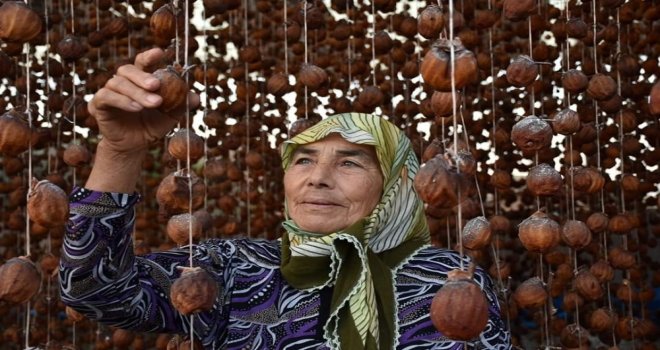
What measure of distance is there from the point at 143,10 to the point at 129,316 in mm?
1847

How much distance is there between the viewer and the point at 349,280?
1.61 m

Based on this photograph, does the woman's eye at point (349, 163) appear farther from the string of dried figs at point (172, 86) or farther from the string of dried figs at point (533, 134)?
the string of dried figs at point (172, 86)

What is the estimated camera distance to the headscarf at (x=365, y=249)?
158 cm

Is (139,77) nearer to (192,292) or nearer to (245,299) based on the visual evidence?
(192,292)

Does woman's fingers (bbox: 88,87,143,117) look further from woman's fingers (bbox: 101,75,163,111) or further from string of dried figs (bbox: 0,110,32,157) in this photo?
string of dried figs (bbox: 0,110,32,157)

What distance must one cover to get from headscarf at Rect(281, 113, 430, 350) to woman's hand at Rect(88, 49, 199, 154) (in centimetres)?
48

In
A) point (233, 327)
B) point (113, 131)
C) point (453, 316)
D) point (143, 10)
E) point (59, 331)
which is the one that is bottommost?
point (59, 331)

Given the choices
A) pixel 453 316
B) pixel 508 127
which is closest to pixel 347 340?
pixel 453 316

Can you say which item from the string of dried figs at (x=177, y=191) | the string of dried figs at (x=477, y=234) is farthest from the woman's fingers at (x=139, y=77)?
the string of dried figs at (x=477, y=234)

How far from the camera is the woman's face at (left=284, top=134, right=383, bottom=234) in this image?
170cm

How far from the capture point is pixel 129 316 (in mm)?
1495

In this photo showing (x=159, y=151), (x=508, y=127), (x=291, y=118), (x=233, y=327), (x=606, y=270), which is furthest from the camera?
(x=159, y=151)

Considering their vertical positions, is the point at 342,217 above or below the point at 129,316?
above

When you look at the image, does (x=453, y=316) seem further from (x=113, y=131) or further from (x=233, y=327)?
(x=233, y=327)
